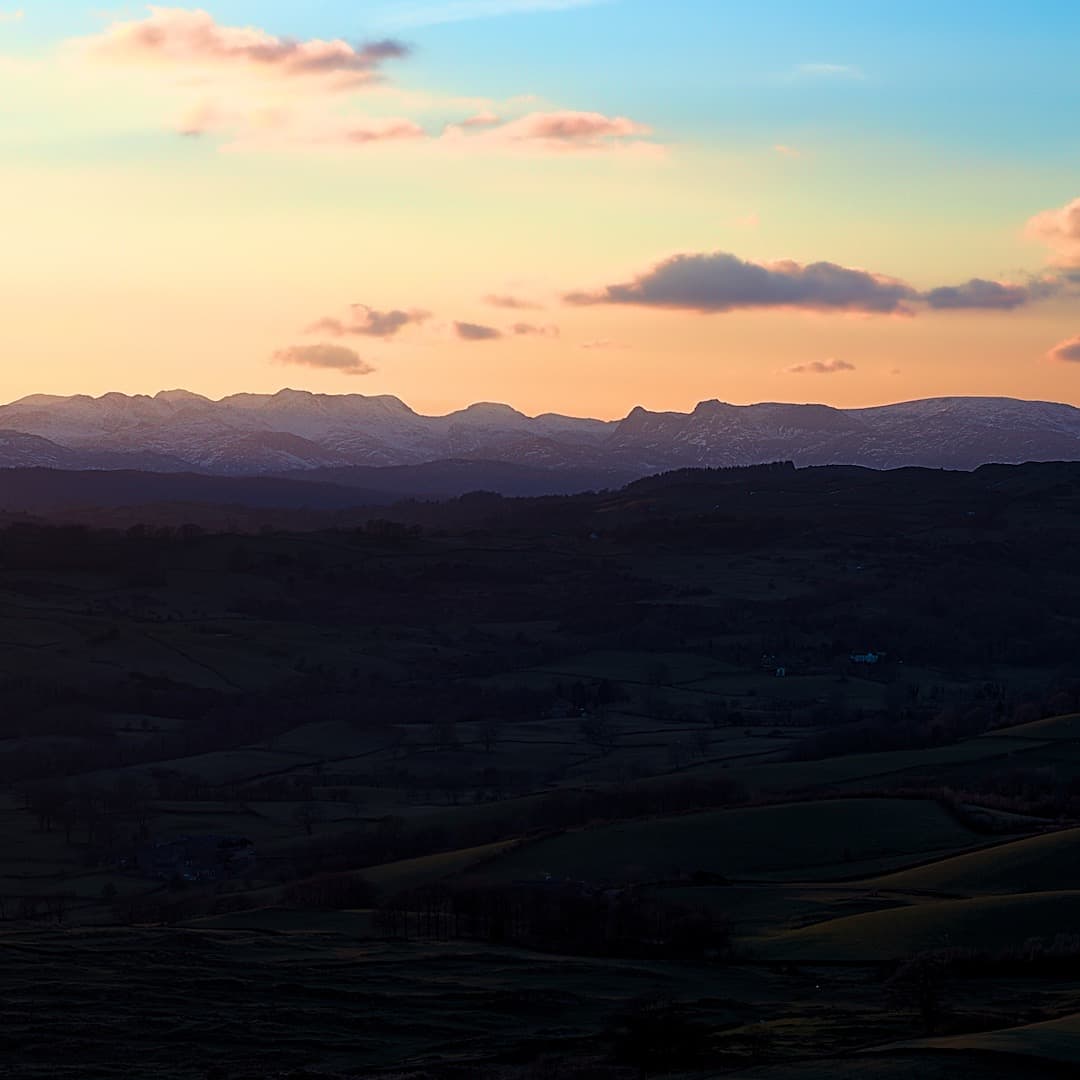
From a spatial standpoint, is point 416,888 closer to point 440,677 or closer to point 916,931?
point 916,931

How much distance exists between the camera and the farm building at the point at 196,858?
3460 inches

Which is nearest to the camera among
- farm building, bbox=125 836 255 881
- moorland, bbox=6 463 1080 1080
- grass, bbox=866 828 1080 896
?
moorland, bbox=6 463 1080 1080

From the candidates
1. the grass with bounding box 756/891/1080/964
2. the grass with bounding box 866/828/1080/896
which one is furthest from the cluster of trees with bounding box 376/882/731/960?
the grass with bounding box 866/828/1080/896

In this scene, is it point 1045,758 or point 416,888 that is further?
point 1045,758

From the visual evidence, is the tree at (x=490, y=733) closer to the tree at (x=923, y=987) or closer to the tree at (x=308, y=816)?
the tree at (x=308, y=816)

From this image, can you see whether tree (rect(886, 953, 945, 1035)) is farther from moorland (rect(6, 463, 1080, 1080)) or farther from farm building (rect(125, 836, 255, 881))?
farm building (rect(125, 836, 255, 881))

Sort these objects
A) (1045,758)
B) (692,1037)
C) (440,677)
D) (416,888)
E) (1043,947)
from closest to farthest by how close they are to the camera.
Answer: (692,1037), (1043,947), (416,888), (1045,758), (440,677)

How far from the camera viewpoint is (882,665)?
173 m

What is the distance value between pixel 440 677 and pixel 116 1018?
115 metres

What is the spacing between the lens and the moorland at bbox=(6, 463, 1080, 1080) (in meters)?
47.4

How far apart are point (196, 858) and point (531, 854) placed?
19.8 m

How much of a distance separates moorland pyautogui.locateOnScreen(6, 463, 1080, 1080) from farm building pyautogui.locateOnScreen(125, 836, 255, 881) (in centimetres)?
27

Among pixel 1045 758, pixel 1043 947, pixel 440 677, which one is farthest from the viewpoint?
pixel 440 677

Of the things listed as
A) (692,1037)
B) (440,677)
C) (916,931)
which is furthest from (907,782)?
(440,677)
